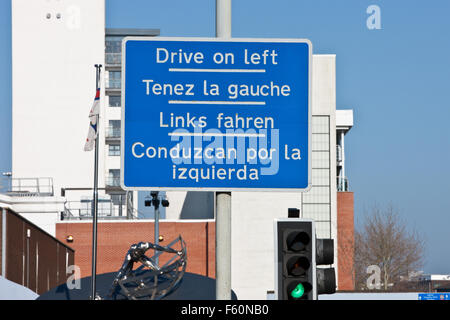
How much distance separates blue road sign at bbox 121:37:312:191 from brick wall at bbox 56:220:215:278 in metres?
54.8

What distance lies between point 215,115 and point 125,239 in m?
55.8

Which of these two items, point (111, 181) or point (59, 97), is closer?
point (59, 97)

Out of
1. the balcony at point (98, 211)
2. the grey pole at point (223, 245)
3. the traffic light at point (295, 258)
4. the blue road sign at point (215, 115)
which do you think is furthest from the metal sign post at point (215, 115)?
the balcony at point (98, 211)

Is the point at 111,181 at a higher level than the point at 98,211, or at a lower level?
higher

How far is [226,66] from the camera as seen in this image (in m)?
8.18

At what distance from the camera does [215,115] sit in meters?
8.04

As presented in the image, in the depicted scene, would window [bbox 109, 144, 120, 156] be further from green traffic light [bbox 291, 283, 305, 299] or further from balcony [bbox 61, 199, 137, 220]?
green traffic light [bbox 291, 283, 305, 299]

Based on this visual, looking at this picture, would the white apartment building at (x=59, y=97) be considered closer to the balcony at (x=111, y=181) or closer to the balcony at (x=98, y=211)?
the balcony at (x=98, y=211)

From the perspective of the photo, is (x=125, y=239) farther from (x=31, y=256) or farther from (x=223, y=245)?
(x=223, y=245)

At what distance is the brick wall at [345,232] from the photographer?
6700 centimetres

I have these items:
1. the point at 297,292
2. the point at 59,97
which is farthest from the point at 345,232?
the point at 297,292

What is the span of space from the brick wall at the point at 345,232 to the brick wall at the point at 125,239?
10.4m
